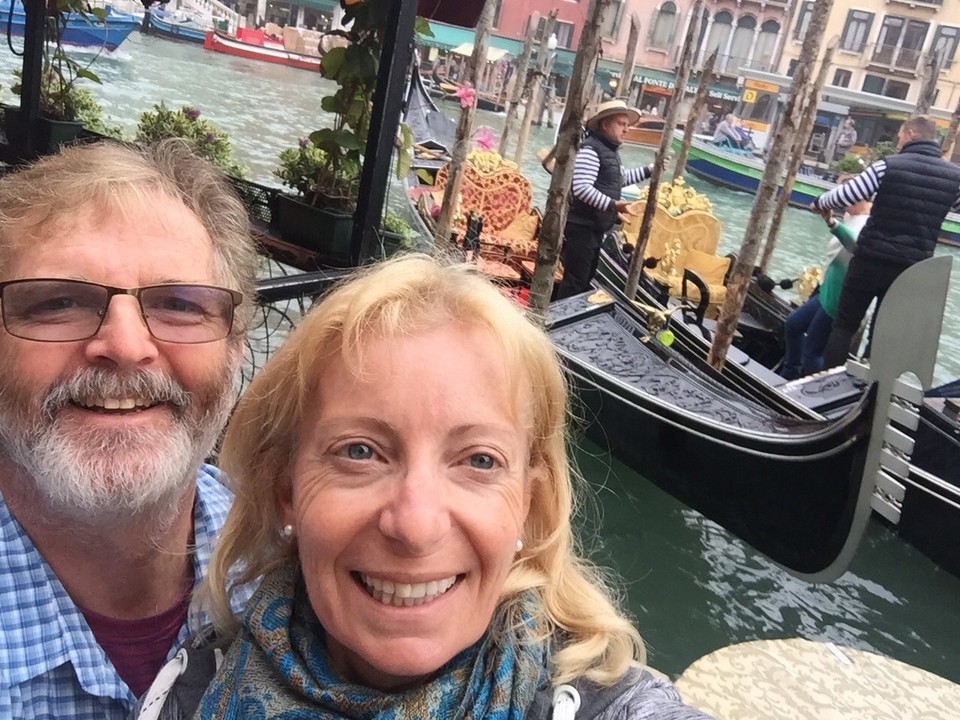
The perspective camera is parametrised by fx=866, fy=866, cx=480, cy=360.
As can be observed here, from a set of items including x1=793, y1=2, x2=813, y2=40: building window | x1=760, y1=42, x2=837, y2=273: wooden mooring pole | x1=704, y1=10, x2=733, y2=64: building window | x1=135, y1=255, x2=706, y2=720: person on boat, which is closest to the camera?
x1=135, y1=255, x2=706, y2=720: person on boat

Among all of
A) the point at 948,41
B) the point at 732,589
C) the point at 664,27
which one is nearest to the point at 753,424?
the point at 732,589

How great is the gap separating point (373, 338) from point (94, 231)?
385 mm

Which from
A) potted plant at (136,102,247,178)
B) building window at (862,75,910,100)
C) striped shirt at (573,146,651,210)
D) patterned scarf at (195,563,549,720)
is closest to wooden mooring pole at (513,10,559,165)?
striped shirt at (573,146,651,210)

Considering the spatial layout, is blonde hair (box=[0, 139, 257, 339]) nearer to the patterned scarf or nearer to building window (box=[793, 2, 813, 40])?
the patterned scarf

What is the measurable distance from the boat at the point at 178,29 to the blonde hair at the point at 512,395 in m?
23.4

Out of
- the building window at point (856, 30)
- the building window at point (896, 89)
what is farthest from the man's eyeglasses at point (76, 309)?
the building window at point (896, 89)

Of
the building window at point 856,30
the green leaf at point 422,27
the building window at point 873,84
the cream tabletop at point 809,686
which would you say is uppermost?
the building window at point 856,30

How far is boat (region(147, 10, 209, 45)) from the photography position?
2186 cm

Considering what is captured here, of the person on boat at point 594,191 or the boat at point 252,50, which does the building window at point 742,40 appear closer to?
the boat at point 252,50

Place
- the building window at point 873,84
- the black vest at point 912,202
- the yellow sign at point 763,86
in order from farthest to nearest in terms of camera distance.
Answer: the building window at point 873,84 < the yellow sign at point 763,86 < the black vest at point 912,202

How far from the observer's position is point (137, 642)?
2.95ft

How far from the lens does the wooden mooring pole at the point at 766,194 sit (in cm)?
428

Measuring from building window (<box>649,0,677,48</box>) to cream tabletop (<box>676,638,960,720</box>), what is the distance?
Answer: 97.8ft

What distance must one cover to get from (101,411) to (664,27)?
31.0 metres
